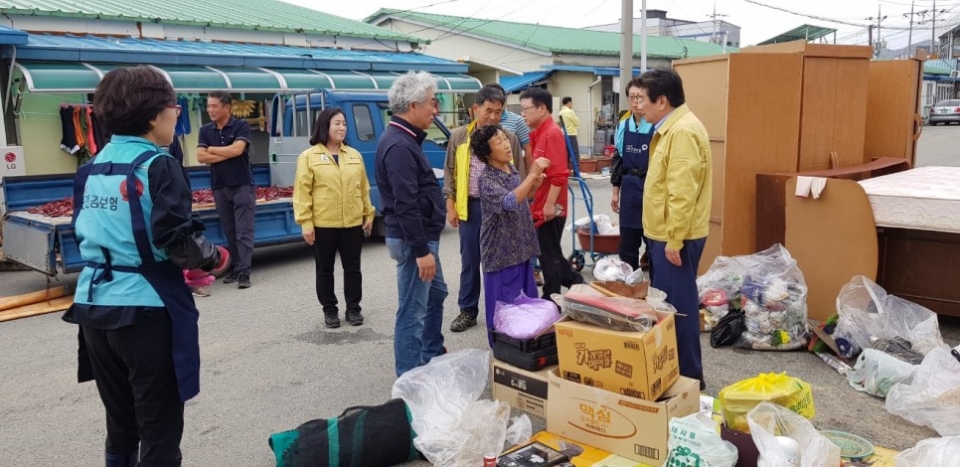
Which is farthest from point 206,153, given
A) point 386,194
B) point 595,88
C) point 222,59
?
point 595,88

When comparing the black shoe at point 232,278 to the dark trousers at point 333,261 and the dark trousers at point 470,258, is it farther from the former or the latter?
the dark trousers at point 470,258

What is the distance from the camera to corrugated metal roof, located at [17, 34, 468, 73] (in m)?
11.4

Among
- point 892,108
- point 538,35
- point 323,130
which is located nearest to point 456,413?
point 323,130

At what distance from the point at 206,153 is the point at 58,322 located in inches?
82.7

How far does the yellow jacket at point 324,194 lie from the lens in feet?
20.0

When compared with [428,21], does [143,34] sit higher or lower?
lower

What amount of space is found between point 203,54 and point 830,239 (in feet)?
35.0

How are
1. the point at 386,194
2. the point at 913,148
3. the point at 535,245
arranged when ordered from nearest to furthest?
1. the point at 386,194
2. the point at 535,245
3. the point at 913,148

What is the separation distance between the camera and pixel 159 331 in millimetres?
2760

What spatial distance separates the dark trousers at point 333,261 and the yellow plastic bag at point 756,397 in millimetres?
3617

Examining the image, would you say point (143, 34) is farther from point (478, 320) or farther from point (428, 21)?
point (428, 21)

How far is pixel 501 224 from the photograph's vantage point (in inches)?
188

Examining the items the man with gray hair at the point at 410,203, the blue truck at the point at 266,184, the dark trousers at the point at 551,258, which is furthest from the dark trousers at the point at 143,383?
the blue truck at the point at 266,184

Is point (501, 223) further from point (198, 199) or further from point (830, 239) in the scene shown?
point (198, 199)
